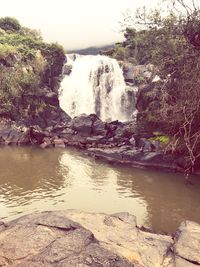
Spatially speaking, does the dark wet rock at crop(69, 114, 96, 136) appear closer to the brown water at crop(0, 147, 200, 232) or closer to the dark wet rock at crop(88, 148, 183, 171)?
the dark wet rock at crop(88, 148, 183, 171)

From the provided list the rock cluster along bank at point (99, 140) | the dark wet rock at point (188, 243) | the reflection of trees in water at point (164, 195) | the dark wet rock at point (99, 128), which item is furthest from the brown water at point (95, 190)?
the dark wet rock at point (99, 128)

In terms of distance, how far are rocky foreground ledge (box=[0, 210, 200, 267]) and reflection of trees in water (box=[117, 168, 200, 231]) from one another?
3.88 m

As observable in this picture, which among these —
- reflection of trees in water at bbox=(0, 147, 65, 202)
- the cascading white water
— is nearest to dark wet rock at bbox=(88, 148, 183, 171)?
reflection of trees in water at bbox=(0, 147, 65, 202)

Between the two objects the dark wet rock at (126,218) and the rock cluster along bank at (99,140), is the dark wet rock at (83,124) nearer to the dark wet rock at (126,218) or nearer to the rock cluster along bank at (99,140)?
the rock cluster along bank at (99,140)

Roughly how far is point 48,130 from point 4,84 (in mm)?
8169

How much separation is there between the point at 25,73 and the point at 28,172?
22.4 meters

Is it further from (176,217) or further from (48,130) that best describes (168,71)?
(48,130)

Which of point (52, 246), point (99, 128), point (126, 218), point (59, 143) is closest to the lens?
point (52, 246)

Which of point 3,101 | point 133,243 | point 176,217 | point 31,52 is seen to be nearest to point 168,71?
point 176,217

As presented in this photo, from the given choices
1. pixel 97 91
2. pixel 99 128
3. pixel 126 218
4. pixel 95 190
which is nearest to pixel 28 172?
pixel 95 190

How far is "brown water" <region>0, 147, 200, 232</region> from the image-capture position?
16344 millimetres

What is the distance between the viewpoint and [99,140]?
109 feet

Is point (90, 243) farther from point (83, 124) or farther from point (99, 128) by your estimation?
point (83, 124)

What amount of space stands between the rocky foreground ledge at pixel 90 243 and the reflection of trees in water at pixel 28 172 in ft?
27.0
